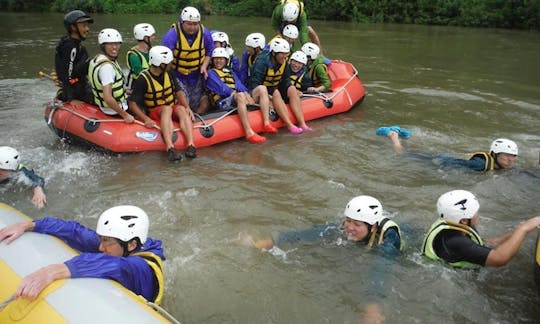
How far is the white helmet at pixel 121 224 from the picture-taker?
2785mm

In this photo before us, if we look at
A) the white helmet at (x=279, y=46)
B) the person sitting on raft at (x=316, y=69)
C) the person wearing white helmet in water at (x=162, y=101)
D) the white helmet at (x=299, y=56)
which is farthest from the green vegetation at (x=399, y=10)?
the person wearing white helmet in water at (x=162, y=101)

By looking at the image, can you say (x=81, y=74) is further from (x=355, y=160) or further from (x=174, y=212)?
(x=355, y=160)

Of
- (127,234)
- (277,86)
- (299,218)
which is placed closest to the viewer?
(127,234)

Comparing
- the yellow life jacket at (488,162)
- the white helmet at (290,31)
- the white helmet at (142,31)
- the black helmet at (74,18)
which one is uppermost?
the black helmet at (74,18)

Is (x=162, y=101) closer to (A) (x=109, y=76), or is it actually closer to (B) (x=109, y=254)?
(A) (x=109, y=76)

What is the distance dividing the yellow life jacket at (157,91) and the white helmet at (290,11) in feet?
8.82

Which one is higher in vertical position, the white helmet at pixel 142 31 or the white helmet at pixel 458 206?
the white helmet at pixel 142 31

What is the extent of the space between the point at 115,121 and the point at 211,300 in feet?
10.4

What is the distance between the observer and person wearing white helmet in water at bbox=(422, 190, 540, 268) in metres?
3.18

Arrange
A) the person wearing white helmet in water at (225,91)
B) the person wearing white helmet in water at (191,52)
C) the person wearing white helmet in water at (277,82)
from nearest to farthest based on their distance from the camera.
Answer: the person wearing white helmet in water at (191,52) < the person wearing white helmet in water at (225,91) < the person wearing white helmet in water at (277,82)

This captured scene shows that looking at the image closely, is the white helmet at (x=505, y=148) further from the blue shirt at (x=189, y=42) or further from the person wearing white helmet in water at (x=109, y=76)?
the person wearing white helmet in water at (x=109, y=76)

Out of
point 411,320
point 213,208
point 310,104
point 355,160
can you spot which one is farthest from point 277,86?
point 411,320

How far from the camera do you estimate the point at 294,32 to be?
7281 millimetres

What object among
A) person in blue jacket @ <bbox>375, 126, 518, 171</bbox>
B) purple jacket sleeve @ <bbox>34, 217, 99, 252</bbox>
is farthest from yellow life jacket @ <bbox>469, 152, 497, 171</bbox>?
purple jacket sleeve @ <bbox>34, 217, 99, 252</bbox>
